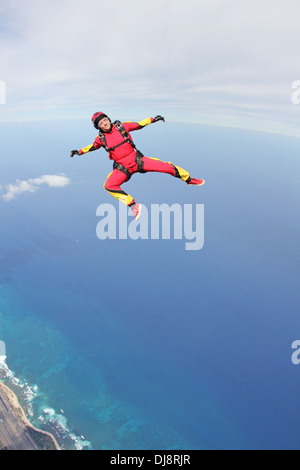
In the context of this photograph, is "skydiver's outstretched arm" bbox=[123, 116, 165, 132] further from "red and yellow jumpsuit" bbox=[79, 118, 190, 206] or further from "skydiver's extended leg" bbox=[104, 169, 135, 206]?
"skydiver's extended leg" bbox=[104, 169, 135, 206]

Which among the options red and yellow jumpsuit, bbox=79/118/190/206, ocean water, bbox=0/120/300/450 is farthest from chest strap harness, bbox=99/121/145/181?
ocean water, bbox=0/120/300/450

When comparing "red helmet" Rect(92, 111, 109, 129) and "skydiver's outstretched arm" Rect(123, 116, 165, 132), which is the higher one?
→ "skydiver's outstretched arm" Rect(123, 116, 165, 132)

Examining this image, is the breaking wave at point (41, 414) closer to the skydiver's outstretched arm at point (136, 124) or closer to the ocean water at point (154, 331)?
the ocean water at point (154, 331)

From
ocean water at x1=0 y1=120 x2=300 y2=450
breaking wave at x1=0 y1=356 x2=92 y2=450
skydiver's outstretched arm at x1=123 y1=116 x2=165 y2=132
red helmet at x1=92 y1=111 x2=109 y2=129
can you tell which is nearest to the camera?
red helmet at x1=92 y1=111 x2=109 y2=129

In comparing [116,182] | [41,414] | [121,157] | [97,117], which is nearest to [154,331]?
[41,414]

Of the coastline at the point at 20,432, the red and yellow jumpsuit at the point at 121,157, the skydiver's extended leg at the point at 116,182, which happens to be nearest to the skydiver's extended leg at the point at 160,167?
the red and yellow jumpsuit at the point at 121,157
